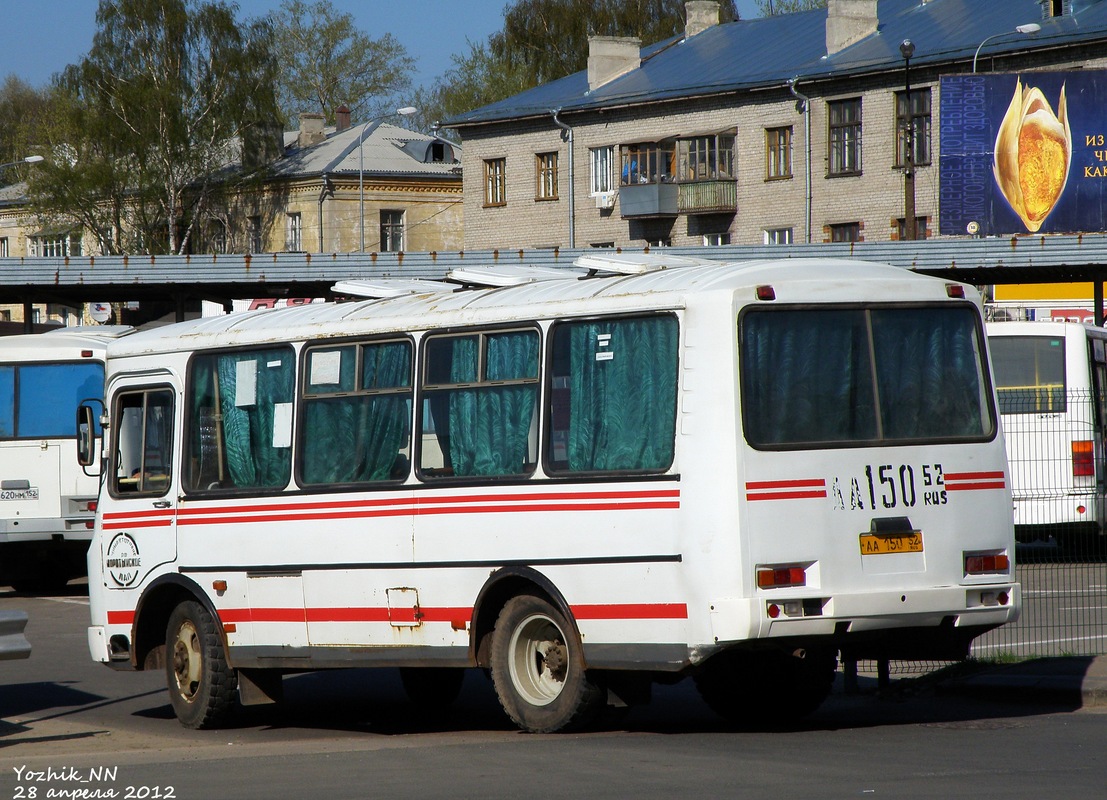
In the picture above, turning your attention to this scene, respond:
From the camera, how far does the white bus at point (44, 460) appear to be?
889 inches

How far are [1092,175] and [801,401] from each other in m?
38.9

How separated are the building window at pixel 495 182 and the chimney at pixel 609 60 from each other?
15.0ft

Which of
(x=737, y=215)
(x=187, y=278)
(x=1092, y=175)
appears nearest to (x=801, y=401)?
(x=187, y=278)

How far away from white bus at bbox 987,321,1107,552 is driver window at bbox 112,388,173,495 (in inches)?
270

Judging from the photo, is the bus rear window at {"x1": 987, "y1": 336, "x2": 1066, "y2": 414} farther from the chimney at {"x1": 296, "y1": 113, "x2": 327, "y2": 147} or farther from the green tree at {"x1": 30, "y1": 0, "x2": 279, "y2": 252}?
the chimney at {"x1": 296, "y1": 113, "x2": 327, "y2": 147}

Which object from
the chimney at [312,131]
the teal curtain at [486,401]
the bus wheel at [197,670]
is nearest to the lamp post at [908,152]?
the bus wheel at [197,670]

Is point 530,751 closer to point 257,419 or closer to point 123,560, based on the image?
point 257,419

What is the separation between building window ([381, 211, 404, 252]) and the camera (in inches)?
3007

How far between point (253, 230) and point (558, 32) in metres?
15.9

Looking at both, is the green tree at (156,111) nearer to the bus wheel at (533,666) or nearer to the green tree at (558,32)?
the green tree at (558,32)

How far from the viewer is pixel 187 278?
43219 mm

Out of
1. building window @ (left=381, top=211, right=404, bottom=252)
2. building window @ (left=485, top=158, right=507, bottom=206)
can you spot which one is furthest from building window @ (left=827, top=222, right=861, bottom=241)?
building window @ (left=381, top=211, right=404, bottom=252)

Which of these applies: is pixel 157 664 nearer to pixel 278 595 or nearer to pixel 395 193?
pixel 278 595

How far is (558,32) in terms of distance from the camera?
78188 mm
